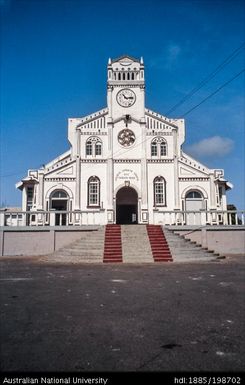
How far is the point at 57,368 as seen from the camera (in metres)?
3.95

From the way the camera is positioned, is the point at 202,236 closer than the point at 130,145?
Yes

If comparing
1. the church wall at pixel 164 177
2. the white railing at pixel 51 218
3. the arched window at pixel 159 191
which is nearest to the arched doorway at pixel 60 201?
the white railing at pixel 51 218

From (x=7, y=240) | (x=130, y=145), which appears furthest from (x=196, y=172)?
(x=7, y=240)

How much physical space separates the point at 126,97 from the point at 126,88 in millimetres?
903

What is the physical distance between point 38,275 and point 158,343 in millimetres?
8140

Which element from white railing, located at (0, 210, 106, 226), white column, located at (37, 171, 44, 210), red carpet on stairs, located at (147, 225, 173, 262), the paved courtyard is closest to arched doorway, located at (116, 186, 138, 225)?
white railing, located at (0, 210, 106, 226)

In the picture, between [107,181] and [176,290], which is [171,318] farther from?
[107,181]

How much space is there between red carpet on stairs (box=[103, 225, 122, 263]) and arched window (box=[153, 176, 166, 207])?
7.51m

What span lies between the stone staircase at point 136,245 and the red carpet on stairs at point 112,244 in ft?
0.95

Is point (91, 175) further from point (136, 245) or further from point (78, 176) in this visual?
point (136, 245)

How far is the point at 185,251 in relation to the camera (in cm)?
1911

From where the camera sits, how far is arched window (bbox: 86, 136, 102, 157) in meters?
30.1

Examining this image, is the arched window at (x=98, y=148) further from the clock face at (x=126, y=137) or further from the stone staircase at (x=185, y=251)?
the stone staircase at (x=185, y=251)

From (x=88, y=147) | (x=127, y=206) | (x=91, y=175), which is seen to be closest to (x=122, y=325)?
(x=91, y=175)
